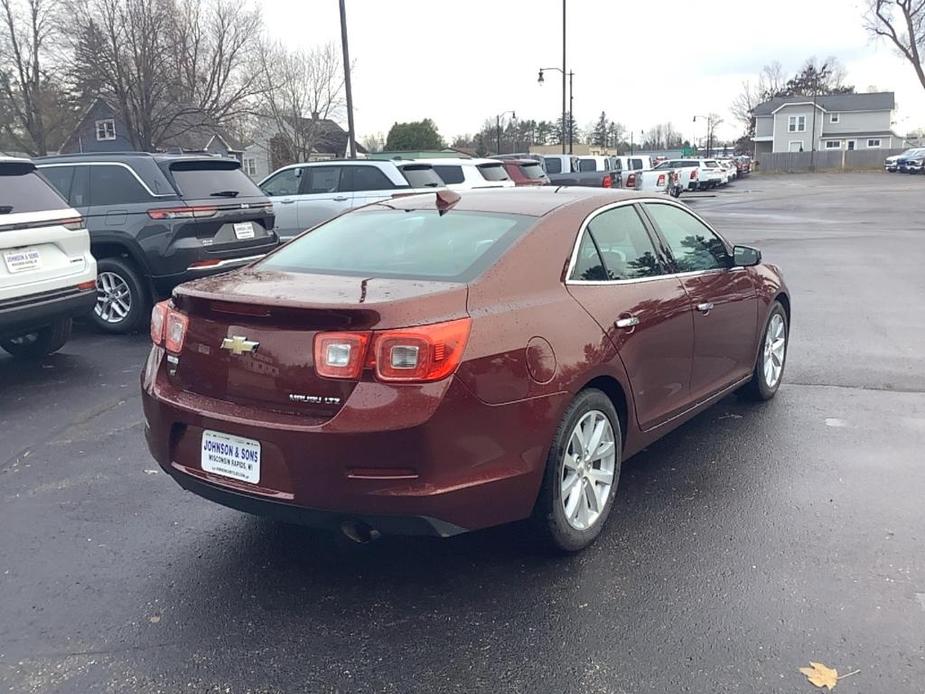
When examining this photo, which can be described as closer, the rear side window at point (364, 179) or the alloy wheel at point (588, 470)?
the alloy wheel at point (588, 470)

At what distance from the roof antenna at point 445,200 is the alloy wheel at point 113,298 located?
528cm

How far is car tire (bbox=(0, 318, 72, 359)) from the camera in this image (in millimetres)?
7395

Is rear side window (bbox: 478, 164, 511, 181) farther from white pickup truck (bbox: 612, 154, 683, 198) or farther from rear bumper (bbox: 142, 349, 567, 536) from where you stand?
rear bumper (bbox: 142, 349, 567, 536)

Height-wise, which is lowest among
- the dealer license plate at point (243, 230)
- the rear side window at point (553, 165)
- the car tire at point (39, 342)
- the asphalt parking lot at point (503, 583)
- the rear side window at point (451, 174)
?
the asphalt parking lot at point (503, 583)

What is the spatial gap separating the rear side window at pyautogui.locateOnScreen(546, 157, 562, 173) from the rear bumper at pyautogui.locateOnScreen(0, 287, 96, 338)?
22.1 meters

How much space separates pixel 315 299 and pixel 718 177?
4845 cm

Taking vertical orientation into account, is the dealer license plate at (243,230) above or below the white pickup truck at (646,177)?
below

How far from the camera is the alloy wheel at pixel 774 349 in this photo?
5.68 metres

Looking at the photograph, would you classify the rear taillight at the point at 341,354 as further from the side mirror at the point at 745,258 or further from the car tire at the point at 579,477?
the side mirror at the point at 745,258

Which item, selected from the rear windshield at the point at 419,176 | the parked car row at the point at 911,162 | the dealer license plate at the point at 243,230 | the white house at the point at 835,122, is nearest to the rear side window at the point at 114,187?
the dealer license plate at the point at 243,230

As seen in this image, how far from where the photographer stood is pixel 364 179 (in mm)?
12469

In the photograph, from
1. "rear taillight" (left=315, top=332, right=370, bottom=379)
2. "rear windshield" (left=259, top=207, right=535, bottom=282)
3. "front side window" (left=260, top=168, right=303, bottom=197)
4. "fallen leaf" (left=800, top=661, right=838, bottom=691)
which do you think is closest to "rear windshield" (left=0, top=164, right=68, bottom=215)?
"rear windshield" (left=259, top=207, right=535, bottom=282)

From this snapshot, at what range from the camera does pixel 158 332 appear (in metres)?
3.67

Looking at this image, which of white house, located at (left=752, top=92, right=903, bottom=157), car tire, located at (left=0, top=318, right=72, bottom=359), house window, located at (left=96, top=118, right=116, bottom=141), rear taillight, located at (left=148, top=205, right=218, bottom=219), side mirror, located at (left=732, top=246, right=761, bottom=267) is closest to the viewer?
side mirror, located at (left=732, top=246, right=761, bottom=267)
